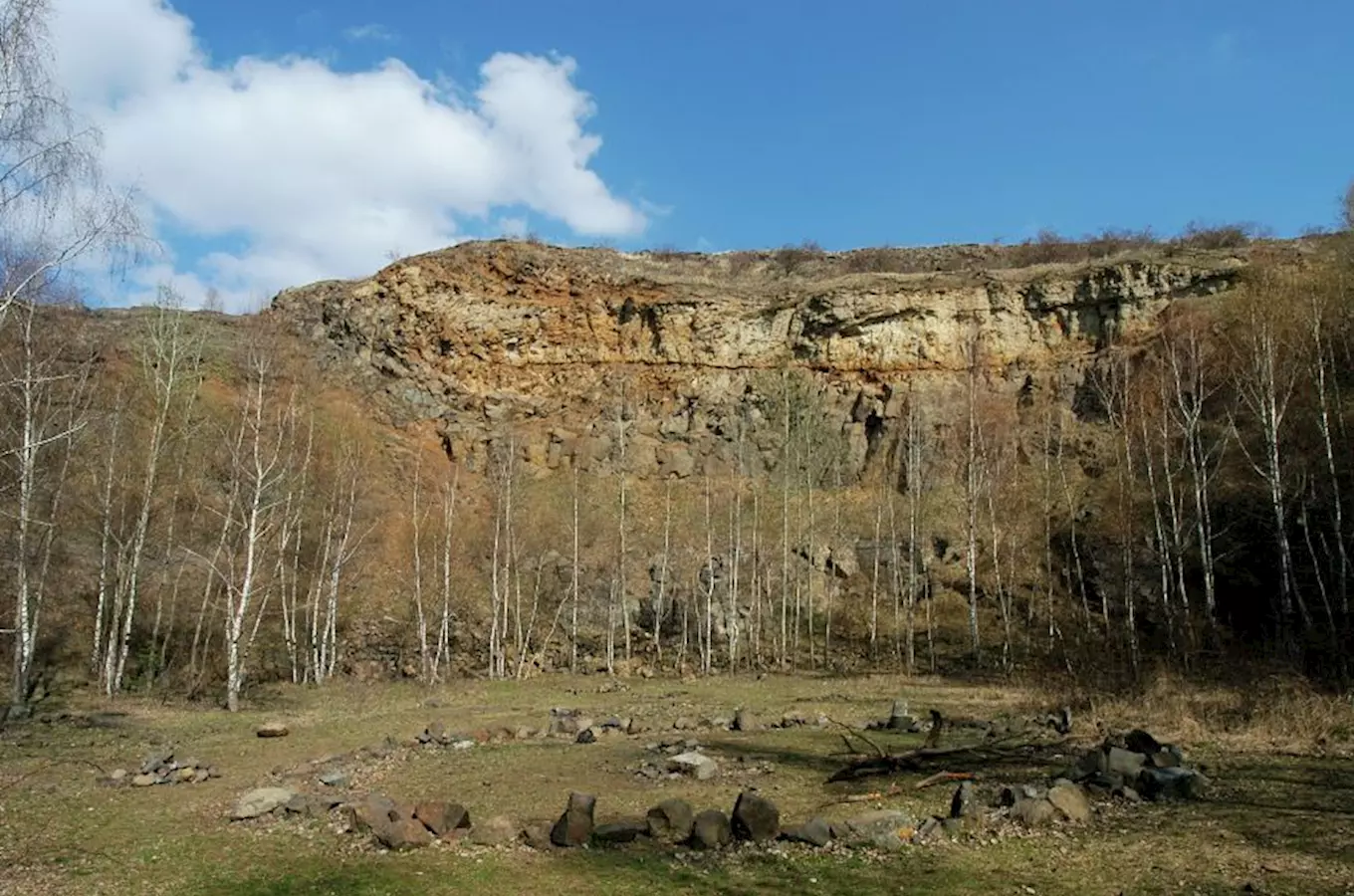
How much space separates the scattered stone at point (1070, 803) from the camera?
9.42 m

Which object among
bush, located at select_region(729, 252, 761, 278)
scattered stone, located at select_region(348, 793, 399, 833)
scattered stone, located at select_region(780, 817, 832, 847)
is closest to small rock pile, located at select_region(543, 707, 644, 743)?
scattered stone, located at select_region(348, 793, 399, 833)

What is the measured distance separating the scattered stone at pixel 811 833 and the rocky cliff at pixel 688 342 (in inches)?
1649

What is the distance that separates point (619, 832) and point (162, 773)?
8.28 meters

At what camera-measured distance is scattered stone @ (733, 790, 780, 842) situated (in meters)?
9.02

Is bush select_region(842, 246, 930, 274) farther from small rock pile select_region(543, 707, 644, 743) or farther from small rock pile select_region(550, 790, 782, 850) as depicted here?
small rock pile select_region(550, 790, 782, 850)

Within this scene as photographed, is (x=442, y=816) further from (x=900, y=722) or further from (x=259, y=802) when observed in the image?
(x=900, y=722)

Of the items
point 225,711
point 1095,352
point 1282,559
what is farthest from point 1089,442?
point 225,711

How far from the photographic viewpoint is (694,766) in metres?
13.2

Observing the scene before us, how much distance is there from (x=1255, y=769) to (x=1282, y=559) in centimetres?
1980

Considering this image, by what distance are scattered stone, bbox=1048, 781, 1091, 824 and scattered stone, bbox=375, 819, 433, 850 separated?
21.1 feet

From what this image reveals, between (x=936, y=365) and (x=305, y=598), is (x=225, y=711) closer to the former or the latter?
(x=305, y=598)

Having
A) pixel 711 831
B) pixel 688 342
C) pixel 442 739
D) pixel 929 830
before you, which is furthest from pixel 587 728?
pixel 688 342

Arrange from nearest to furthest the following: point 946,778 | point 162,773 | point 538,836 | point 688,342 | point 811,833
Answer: point 811,833, point 538,836, point 946,778, point 162,773, point 688,342

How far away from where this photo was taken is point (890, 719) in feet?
61.2
